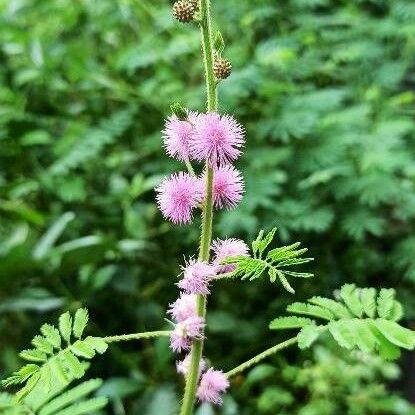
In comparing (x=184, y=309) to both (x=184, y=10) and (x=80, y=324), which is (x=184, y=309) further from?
(x=184, y=10)

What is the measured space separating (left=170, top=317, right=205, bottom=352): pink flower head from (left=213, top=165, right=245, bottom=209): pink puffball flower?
160mm

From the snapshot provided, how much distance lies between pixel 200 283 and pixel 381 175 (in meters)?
1.41

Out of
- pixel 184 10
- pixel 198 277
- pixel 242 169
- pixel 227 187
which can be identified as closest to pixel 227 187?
pixel 227 187

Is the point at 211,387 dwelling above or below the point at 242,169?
above

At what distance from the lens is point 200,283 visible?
2.90 feet

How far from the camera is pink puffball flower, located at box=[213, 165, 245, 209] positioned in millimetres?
903

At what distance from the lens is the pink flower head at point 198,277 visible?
2.90 ft

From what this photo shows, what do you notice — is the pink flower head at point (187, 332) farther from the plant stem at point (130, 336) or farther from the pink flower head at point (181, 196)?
the pink flower head at point (181, 196)

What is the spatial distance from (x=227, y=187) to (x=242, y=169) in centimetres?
→ 145

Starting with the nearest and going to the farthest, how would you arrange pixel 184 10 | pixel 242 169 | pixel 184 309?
pixel 184 10 → pixel 184 309 → pixel 242 169

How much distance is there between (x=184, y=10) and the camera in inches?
33.1

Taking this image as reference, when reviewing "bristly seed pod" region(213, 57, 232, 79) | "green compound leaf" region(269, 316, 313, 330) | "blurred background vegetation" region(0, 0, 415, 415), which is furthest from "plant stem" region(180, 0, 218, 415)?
"blurred background vegetation" region(0, 0, 415, 415)

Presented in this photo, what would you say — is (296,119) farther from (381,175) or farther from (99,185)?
(99,185)

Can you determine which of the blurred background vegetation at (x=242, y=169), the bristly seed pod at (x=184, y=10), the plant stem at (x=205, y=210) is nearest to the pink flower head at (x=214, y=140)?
the plant stem at (x=205, y=210)
